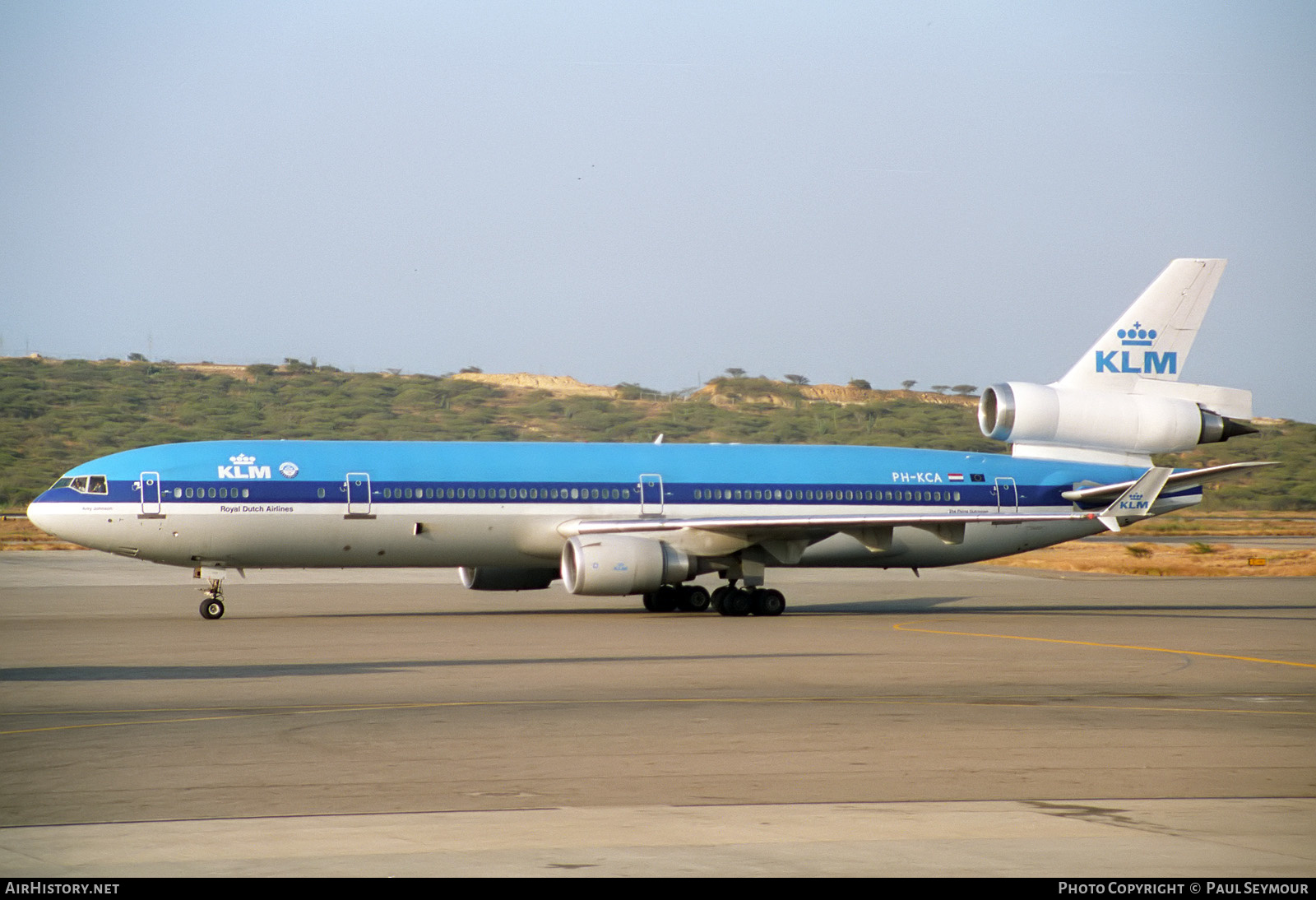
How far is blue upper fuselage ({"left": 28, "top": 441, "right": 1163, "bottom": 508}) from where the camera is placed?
26.9 m

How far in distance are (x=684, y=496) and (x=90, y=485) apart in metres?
11.9

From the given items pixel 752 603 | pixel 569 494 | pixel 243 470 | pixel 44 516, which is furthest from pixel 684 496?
pixel 44 516

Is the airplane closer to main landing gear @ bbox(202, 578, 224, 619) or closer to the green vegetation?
main landing gear @ bbox(202, 578, 224, 619)

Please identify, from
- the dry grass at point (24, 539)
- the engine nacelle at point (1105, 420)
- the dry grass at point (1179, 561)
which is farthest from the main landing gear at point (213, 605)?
the dry grass at point (1179, 561)

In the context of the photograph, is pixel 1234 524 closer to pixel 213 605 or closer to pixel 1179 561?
pixel 1179 561

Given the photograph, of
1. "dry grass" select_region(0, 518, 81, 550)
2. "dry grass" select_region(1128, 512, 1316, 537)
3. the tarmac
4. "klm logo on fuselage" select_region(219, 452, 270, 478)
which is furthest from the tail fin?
"dry grass" select_region(1128, 512, 1316, 537)

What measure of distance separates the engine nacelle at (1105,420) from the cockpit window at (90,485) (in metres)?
19.7

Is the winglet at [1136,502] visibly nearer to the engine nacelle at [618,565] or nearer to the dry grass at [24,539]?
the engine nacelle at [618,565]

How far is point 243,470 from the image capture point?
27.0m

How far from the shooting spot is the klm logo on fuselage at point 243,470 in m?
27.0


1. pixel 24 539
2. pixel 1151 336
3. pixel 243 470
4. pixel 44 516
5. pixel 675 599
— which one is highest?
pixel 1151 336

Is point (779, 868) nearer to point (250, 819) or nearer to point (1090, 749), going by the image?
point (250, 819)

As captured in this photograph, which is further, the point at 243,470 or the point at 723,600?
the point at 723,600

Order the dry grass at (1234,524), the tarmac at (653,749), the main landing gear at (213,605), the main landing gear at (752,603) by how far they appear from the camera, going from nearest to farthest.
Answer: the tarmac at (653,749) < the main landing gear at (213,605) < the main landing gear at (752,603) < the dry grass at (1234,524)
